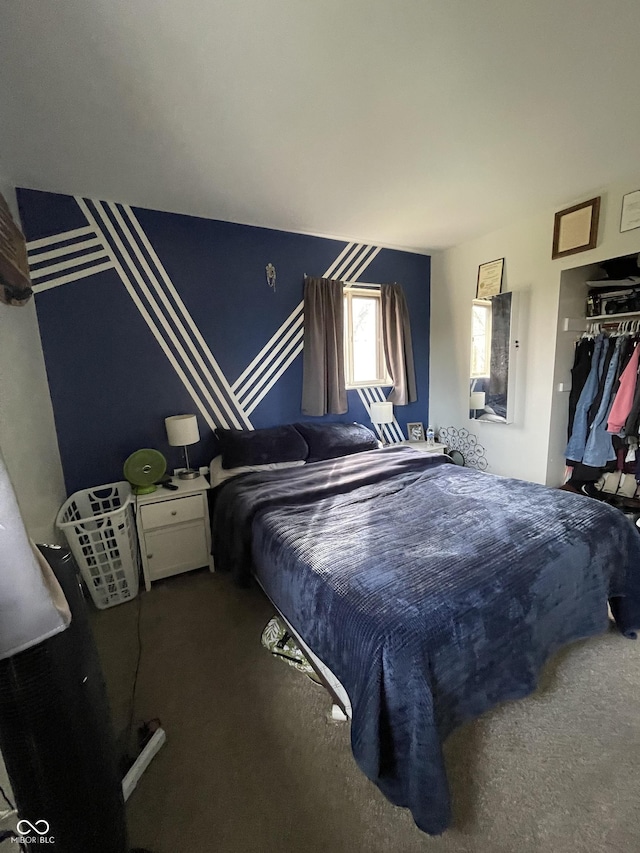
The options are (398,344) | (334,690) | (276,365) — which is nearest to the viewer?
(334,690)

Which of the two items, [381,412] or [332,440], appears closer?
[332,440]

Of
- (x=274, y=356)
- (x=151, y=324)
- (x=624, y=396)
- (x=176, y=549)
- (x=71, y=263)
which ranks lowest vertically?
(x=176, y=549)

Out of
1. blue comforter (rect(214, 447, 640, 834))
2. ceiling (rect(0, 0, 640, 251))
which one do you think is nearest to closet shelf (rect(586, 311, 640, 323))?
ceiling (rect(0, 0, 640, 251))

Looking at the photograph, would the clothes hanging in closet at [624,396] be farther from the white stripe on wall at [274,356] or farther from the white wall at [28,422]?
the white wall at [28,422]

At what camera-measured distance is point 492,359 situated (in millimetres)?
3312

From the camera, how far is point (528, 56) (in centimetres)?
136

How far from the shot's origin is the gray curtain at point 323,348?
3135mm

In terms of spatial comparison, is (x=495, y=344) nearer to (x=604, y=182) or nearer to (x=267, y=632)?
(x=604, y=182)

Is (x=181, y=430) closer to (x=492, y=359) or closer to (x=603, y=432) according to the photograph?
(x=492, y=359)

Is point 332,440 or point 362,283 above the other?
point 362,283

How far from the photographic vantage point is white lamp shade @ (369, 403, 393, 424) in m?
3.46

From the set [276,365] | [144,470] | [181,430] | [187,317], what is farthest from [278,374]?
[144,470]

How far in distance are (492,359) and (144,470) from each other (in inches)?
121

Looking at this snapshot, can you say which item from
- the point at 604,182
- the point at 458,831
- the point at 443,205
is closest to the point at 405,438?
the point at 443,205
